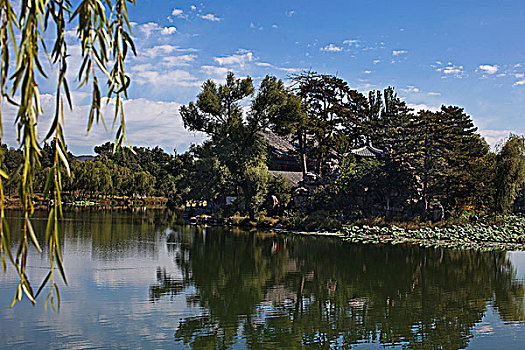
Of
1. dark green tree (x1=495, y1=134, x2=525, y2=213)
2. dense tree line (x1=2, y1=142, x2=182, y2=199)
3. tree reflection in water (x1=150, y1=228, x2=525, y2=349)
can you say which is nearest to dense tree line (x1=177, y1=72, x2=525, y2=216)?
dark green tree (x1=495, y1=134, x2=525, y2=213)

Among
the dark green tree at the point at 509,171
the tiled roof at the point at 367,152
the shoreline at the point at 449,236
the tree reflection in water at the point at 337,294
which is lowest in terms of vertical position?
the tree reflection in water at the point at 337,294

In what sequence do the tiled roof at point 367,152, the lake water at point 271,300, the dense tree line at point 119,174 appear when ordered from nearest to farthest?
1. the lake water at point 271,300
2. the tiled roof at point 367,152
3. the dense tree line at point 119,174

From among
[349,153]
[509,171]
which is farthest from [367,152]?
[509,171]

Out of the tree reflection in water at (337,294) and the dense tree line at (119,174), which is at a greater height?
the dense tree line at (119,174)

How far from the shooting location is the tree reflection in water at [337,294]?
709 cm

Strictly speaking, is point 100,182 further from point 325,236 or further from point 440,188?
point 440,188

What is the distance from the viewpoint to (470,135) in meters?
27.7

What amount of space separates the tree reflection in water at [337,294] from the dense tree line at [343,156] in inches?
230

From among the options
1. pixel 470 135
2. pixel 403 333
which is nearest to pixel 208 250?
pixel 403 333

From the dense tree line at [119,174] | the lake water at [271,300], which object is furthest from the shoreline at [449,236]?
the dense tree line at [119,174]

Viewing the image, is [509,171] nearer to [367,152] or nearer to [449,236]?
[449,236]

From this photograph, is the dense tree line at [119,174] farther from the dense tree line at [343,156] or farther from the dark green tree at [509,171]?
the dark green tree at [509,171]

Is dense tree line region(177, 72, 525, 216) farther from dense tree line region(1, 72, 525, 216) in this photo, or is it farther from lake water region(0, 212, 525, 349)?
lake water region(0, 212, 525, 349)

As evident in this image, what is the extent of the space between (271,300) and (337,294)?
60.4 inches
